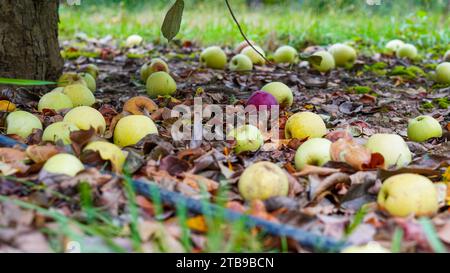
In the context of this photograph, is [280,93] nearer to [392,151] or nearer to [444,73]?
[392,151]

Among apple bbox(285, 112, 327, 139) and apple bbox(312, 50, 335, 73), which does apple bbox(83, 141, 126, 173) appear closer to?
apple bbox(285, 112, 327, 139)

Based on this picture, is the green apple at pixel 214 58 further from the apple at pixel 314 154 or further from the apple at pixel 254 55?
the apple at pixel 314 154

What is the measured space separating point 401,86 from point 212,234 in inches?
148

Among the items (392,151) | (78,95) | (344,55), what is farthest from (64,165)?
(344,55)

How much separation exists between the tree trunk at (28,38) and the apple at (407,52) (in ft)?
13.0

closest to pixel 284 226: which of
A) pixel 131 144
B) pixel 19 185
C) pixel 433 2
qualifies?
pixel 19 185

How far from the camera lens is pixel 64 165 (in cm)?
215

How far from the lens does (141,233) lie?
5.83ft

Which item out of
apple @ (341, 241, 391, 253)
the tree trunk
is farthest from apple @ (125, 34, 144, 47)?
apple @ (341, 241, 391, 253)

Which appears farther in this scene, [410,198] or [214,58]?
[214,58]

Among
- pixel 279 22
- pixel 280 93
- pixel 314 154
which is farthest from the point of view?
pixel 279 22

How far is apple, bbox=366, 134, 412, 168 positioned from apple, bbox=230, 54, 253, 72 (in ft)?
9.19

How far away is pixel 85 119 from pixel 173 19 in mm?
999

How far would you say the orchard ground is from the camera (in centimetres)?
178
